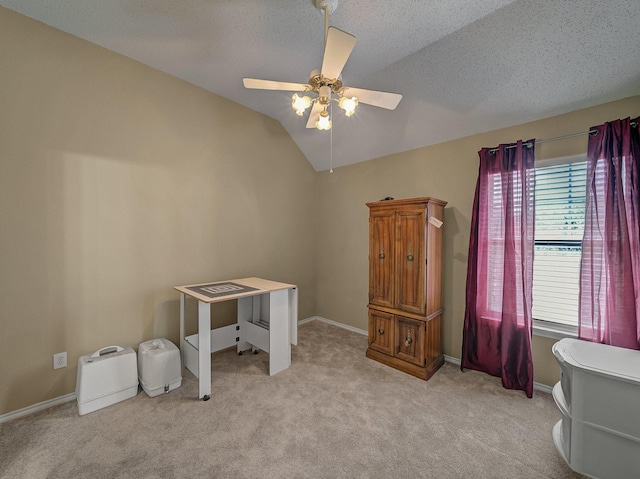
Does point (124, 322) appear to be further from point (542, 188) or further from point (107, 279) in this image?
point (542, 188)

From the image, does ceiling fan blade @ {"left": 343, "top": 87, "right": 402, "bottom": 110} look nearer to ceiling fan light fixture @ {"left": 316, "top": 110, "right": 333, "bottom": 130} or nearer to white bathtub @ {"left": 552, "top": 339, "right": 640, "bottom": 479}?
ceiling fan light fixture @ {"left": 316, "top": 110, "right": 333, "bottom": 130}

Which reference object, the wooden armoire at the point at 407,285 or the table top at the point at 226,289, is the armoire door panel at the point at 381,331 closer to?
the wooden armoire at the point at 407,285

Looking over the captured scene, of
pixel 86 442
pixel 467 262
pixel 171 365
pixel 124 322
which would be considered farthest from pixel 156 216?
pixel 467 262

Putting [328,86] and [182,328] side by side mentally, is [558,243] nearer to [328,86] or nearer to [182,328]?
[328,86]

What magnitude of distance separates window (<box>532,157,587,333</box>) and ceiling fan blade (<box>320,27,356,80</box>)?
2.15 metres

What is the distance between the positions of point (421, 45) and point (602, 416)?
8.87 ft

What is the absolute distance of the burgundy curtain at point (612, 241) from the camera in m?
1.88

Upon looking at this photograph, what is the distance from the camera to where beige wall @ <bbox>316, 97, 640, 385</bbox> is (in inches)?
90.8

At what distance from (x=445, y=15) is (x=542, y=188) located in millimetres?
1693

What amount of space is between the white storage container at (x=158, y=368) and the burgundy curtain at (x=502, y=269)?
2730 mm

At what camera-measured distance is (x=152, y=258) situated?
2.61 meters

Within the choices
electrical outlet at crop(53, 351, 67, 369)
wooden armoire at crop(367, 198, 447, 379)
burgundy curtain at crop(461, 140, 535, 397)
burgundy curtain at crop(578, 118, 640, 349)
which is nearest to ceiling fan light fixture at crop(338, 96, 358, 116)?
wooden armoire at crop(367, 198, 447, 379)

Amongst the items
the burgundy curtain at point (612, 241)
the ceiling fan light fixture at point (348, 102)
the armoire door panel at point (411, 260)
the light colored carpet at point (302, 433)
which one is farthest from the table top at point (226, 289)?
the burgundy curtain at point (612, 241)

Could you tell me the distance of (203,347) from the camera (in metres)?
2.18
